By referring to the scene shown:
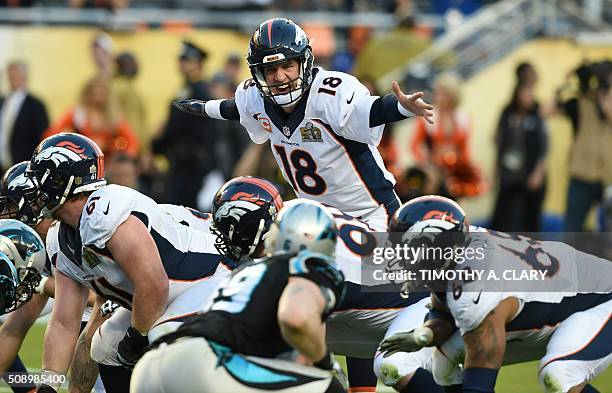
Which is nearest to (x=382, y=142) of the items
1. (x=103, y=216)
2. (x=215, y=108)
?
(x=215, y=108)

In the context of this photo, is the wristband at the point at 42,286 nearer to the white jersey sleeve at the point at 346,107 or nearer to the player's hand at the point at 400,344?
the white jersey sleeve at the point at 346,107

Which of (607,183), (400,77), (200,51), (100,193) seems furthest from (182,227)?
(400,77)

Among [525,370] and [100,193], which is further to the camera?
[525,370]

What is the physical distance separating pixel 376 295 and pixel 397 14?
10.4 metres

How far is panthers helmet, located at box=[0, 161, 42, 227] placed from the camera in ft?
22.7

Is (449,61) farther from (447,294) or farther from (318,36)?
(447,294)

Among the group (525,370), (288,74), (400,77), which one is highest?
(288,74)

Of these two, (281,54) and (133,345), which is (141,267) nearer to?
(133,345)

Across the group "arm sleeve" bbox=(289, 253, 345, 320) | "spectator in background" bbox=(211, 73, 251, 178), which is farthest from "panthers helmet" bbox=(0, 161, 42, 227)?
"spectator in background" bbox=(211, 73, 251, 178)

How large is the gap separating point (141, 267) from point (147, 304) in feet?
0.68

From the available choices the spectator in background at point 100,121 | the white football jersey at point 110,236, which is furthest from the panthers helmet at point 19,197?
the spectator in background at point 100,121

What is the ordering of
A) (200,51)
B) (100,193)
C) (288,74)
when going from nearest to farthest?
(100,193), (288,74), (200,51)

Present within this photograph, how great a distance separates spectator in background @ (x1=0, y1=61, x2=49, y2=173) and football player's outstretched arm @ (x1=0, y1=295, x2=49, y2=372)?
6.73m

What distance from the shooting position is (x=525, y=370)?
9.47 meters
